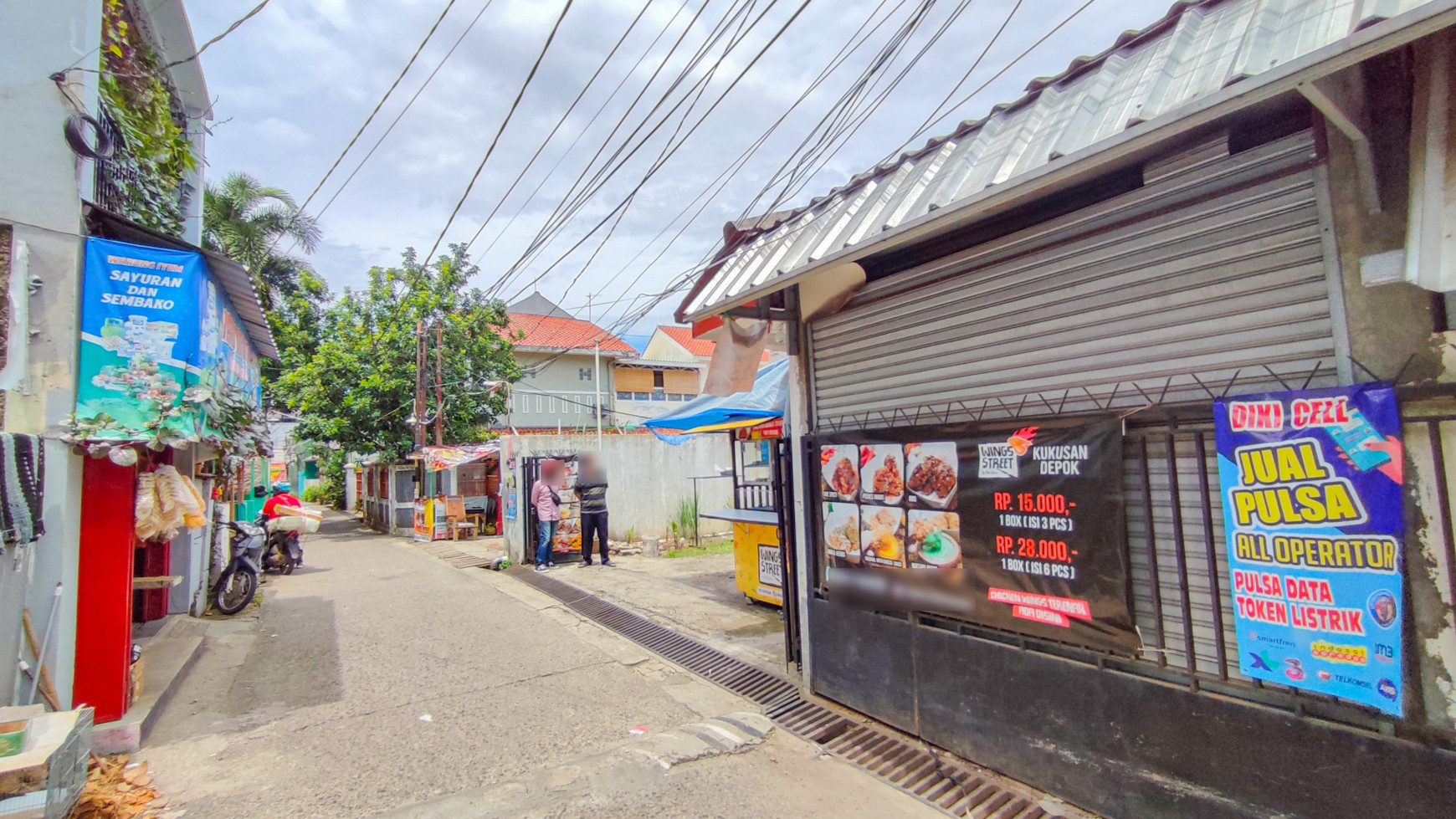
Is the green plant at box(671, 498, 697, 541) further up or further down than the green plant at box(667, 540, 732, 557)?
further up

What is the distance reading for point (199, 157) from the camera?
27.3ft

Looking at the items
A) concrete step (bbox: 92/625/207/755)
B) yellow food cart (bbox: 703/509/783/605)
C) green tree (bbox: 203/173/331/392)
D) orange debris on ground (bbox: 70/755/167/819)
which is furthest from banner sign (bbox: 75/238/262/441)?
green tree (bbox: 203/173/331/392)

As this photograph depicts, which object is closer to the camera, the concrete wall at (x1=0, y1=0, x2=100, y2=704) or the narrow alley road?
the narrow alley road

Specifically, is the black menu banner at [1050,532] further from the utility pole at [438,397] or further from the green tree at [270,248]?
the green tree at [270,248]

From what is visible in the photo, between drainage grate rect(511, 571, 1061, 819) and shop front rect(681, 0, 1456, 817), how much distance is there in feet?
0.53

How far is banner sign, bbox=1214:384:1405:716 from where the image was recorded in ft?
8.11

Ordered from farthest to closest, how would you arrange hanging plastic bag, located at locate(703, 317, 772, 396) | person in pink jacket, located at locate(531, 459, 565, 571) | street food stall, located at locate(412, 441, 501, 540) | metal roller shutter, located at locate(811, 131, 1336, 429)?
1. street food stall, located at locate(412, 441, 501, 540)
2. person in pink jacket, located at locate(531, 459, 565, 571)
3. hanging plastic bag, located at locate(703, 317, 772, 396)
4. metal roller shutter, located at locate(811, 131, 1336, 429)

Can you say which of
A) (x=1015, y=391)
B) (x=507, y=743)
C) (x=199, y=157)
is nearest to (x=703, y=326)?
(x=1015, y=391)

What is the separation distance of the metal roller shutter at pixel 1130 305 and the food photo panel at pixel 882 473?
10.2 inches

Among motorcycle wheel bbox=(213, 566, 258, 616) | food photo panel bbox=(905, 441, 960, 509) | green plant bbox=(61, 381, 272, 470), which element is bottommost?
motorcycle wheel bbox=(213, 566, 258, 616)

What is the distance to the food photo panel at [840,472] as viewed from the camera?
15.5ft

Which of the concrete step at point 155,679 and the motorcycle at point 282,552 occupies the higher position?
the motorcycle at point 282,552

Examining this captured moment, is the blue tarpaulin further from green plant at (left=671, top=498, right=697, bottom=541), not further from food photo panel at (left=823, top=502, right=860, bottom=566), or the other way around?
green plant at (left=671, top=498, right=697, bottom=541)

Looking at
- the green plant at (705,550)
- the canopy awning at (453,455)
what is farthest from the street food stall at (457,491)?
the green plant at (705,550)
